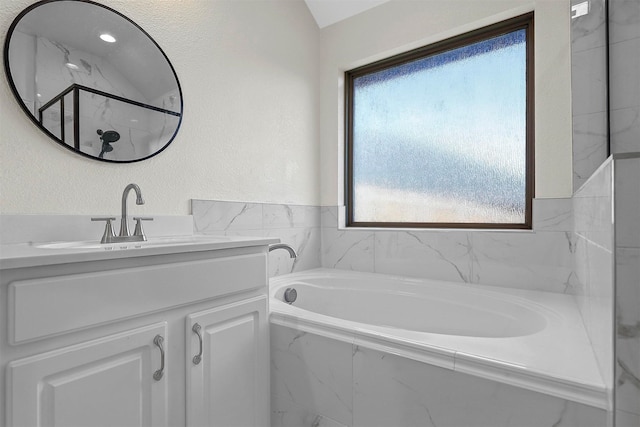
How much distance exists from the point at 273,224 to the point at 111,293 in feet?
4.42

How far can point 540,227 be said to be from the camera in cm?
183

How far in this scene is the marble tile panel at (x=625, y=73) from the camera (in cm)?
118

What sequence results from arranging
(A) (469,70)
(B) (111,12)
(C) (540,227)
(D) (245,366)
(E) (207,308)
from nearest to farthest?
(E) (207,308)
(D) (245,366)
(B) (111,12)
(C) (540,227)
(A) (469,70)

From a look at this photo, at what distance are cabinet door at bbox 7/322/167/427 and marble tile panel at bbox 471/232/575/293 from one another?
1.70 metres

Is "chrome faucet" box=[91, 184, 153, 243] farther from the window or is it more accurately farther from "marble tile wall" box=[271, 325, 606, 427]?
the window

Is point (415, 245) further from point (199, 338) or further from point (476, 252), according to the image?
point (199, 338)

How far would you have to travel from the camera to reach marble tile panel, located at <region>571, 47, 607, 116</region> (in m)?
1.49

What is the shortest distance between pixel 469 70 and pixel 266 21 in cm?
134

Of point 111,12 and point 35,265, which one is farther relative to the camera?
point 111,12

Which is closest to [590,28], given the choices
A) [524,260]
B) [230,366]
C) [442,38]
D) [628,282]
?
[442,38]

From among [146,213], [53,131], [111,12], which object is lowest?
[146,213]

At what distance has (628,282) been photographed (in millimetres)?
672

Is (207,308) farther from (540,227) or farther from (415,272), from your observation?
(540,227)

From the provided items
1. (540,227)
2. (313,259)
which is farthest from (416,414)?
(313,259)
